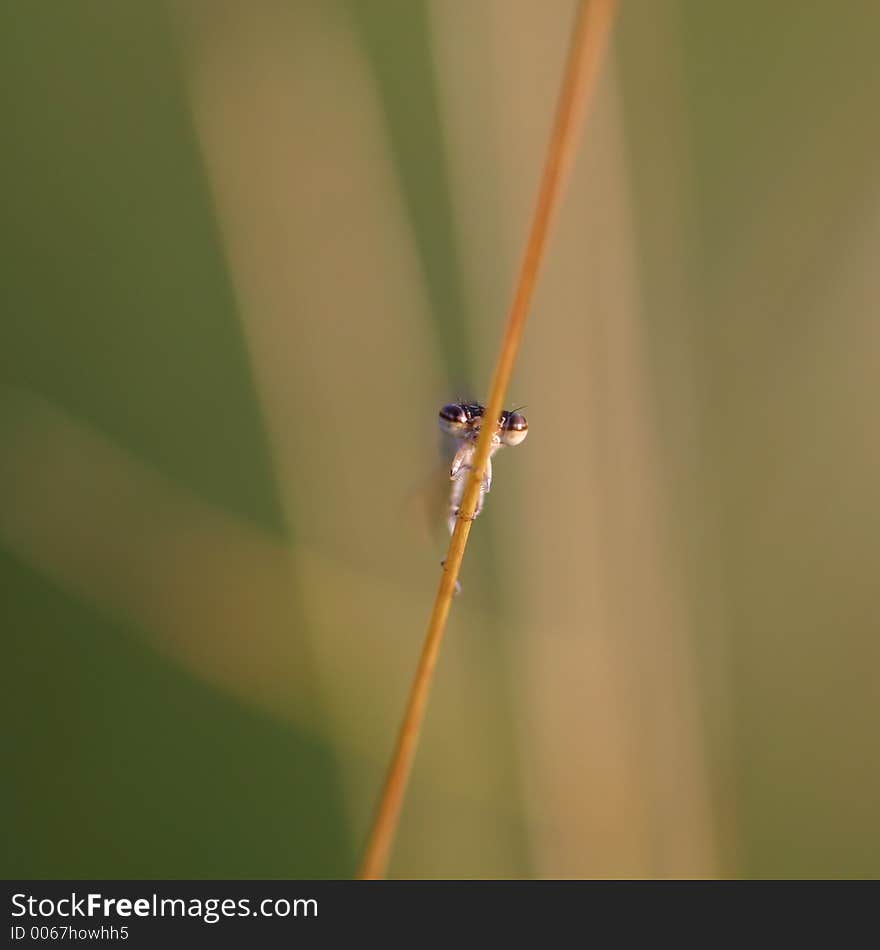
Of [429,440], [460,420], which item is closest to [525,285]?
[460,420]

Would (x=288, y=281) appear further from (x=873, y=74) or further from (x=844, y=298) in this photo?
(x=873, y=74)

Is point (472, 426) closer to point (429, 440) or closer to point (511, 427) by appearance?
point (511, 427)

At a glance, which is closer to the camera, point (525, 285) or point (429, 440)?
point (525, 285)

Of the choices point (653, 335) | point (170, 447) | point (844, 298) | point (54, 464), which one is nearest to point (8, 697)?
point (54, 464)

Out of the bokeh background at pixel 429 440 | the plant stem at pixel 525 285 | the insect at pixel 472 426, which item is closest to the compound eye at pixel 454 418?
the insect at pixel 472 426

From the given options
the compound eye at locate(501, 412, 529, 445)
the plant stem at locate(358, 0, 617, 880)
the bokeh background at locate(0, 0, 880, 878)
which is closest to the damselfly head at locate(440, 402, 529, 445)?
the compound eye at locate(501, 412, 529, 445)

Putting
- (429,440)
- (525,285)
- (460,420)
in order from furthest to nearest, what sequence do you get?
(429,440), (460,420), (525,285)

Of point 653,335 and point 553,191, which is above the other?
point 653,335
